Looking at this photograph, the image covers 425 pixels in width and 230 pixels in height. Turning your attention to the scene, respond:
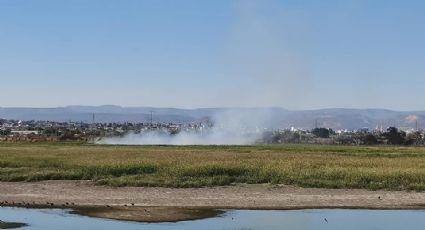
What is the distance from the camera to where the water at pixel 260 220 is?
30.3 meters

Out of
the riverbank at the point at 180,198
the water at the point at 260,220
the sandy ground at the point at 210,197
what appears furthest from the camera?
the sandy ground at the point at 210,197

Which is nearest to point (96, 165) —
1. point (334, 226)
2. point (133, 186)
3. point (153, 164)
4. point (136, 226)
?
point (153, 164)

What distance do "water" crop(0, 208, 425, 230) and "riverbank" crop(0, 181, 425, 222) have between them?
1.63 m

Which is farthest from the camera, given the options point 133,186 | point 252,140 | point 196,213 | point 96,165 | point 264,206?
point 252,140

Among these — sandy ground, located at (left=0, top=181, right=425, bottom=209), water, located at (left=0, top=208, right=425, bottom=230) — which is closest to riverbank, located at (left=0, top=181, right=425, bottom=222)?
sandy ground, located at (left=0, top=181, right=425, bottom=209)

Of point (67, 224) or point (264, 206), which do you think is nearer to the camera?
point (67, 224)

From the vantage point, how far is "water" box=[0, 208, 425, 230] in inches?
1193

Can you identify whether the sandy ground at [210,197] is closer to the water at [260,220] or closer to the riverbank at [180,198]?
the riverbank at [180,198]

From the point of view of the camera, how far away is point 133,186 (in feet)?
145

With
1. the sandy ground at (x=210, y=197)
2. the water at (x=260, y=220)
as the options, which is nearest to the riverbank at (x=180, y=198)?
the sandy ground at (x=210, y=197)

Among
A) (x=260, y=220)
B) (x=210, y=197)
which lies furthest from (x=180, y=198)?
(x=260, y=220)

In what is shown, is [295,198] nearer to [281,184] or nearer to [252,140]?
[281,184]

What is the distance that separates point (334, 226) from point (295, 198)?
9642mm

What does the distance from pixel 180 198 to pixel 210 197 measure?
1.74 meters
